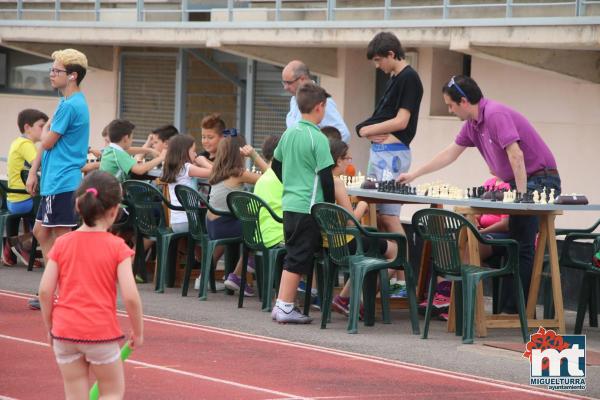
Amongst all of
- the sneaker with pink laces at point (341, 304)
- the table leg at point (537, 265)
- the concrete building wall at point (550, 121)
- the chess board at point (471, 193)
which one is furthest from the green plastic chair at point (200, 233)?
the concrete building wall at point (550, 121)

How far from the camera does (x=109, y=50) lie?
75.2 ft

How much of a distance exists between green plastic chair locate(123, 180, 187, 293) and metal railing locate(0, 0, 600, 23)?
13.6 ft

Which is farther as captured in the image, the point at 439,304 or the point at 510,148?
the point at 439,304

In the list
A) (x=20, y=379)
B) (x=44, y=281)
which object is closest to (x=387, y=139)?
(x=20, y=379)

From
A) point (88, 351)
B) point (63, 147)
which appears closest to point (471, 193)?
point (63, 147)

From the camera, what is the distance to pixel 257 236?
12.2 metres

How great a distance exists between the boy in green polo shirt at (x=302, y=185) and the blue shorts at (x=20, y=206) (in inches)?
192

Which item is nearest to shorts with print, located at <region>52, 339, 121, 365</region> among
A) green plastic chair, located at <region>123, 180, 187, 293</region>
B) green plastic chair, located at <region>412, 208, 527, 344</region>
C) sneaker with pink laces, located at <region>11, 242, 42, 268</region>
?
green plastic chair, located at <region>412, 208, 527, 344</region>

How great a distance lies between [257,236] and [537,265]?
8.15 ft

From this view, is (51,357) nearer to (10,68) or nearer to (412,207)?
(412,207)

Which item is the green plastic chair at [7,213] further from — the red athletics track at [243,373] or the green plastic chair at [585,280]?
the green plastic chair at [585,280]

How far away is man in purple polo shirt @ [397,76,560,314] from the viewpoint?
1091 centimetres

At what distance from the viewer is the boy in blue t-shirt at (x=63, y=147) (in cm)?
1158

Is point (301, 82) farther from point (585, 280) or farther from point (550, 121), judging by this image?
point (550, 121)
